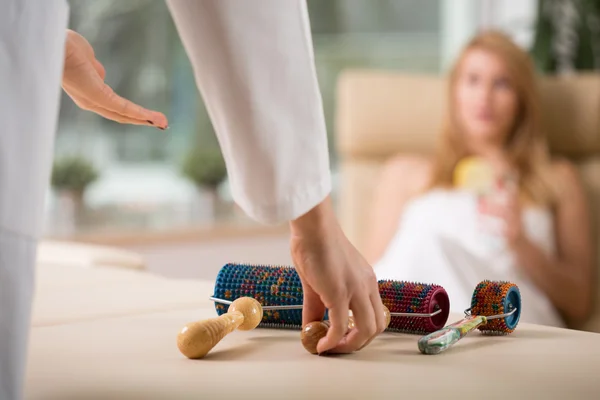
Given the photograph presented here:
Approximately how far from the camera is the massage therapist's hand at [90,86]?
0.72 meters

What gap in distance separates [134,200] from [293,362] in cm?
290

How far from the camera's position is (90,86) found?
0.74m

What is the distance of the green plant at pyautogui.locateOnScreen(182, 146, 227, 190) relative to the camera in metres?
3.47

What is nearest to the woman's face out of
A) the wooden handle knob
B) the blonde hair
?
the blonde hair

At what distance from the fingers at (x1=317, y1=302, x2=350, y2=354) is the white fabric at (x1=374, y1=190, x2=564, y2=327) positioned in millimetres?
1355

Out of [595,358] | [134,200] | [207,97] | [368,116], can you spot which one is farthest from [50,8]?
[134,200]

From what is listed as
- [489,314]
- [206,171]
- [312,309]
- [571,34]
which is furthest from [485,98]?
[312,309]

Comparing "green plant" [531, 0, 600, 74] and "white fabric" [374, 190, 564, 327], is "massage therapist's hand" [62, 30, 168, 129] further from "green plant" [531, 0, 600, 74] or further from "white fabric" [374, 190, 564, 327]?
"green plant" [531, 0, 600, 74]

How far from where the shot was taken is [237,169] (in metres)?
0.61

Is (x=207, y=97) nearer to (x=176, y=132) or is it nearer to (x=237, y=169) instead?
(x=237, y=169)

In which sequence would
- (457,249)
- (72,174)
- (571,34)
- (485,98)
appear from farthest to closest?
1. (571,34)
2. (72,174)
3. (485,98)
4. (457,249)

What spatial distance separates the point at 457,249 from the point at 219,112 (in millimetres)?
1695

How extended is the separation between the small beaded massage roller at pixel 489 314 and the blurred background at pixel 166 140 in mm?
2490

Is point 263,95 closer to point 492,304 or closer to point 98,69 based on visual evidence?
point 98,69
